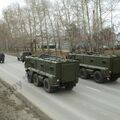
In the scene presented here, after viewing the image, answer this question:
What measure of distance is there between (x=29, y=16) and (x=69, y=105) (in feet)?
144

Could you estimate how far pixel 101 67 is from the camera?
66.3 ft

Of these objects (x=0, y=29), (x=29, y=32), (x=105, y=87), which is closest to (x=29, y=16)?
(x=29, y=32)

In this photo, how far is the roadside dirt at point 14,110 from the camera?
11.3 metres

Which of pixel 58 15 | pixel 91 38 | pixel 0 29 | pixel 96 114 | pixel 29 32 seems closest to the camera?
Answer: pixel 96 114

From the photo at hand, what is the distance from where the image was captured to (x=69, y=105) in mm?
13828

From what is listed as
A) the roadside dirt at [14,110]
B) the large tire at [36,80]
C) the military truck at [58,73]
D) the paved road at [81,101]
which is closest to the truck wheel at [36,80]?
the large tire at [36,80]

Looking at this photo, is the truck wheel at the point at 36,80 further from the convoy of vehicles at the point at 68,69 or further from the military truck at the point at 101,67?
the military truck at the point at 101,67

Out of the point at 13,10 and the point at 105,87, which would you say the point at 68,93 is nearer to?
the point at 105,87

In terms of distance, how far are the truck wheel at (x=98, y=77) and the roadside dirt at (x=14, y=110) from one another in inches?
260

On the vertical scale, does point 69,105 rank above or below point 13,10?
below

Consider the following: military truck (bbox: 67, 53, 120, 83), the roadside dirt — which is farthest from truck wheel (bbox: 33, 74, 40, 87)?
military truck (bbox: 67, 53, 120, 83)

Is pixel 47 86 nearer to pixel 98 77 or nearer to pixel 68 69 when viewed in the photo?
pixel 68 69

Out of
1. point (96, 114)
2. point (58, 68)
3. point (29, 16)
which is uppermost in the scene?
point (29, 16)

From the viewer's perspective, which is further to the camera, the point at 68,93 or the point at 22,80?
the point at 22,80
